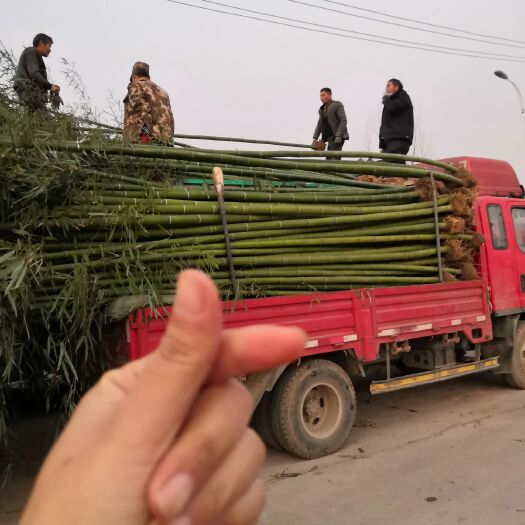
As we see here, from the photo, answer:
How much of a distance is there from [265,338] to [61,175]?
326 centimetres

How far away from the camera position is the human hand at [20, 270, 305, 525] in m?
0.63

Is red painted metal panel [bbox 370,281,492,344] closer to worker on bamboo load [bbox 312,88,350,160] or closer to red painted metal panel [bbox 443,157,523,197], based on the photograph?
red painted metal panel [bbox 443,157,523,197]

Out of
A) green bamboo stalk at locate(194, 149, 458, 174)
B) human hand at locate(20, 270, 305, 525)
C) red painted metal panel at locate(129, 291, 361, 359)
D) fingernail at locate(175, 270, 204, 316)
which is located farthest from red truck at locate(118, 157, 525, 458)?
fingernail at locate(175, 270, 204, 316)

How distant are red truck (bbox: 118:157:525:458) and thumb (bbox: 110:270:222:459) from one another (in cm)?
285

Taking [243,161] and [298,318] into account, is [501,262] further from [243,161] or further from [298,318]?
[243,161]

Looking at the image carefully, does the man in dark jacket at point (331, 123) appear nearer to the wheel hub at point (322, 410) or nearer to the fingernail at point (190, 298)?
the wheel hub at point (322, 410)

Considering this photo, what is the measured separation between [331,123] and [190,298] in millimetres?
8333

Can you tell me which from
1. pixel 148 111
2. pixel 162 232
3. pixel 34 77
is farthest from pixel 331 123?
pixel 162 232

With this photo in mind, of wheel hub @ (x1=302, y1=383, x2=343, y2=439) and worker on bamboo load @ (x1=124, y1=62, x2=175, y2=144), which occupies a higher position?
worker on bamboo load @ (x1=124, y1=62, x2=175, y2=144)

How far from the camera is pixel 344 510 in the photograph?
11.8 feet

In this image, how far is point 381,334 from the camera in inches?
197

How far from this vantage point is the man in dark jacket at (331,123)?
8414 millimetres

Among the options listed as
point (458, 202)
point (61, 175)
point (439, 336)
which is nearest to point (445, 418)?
point (439, 336)

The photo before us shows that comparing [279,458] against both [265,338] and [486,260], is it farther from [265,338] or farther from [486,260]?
[265,338]
